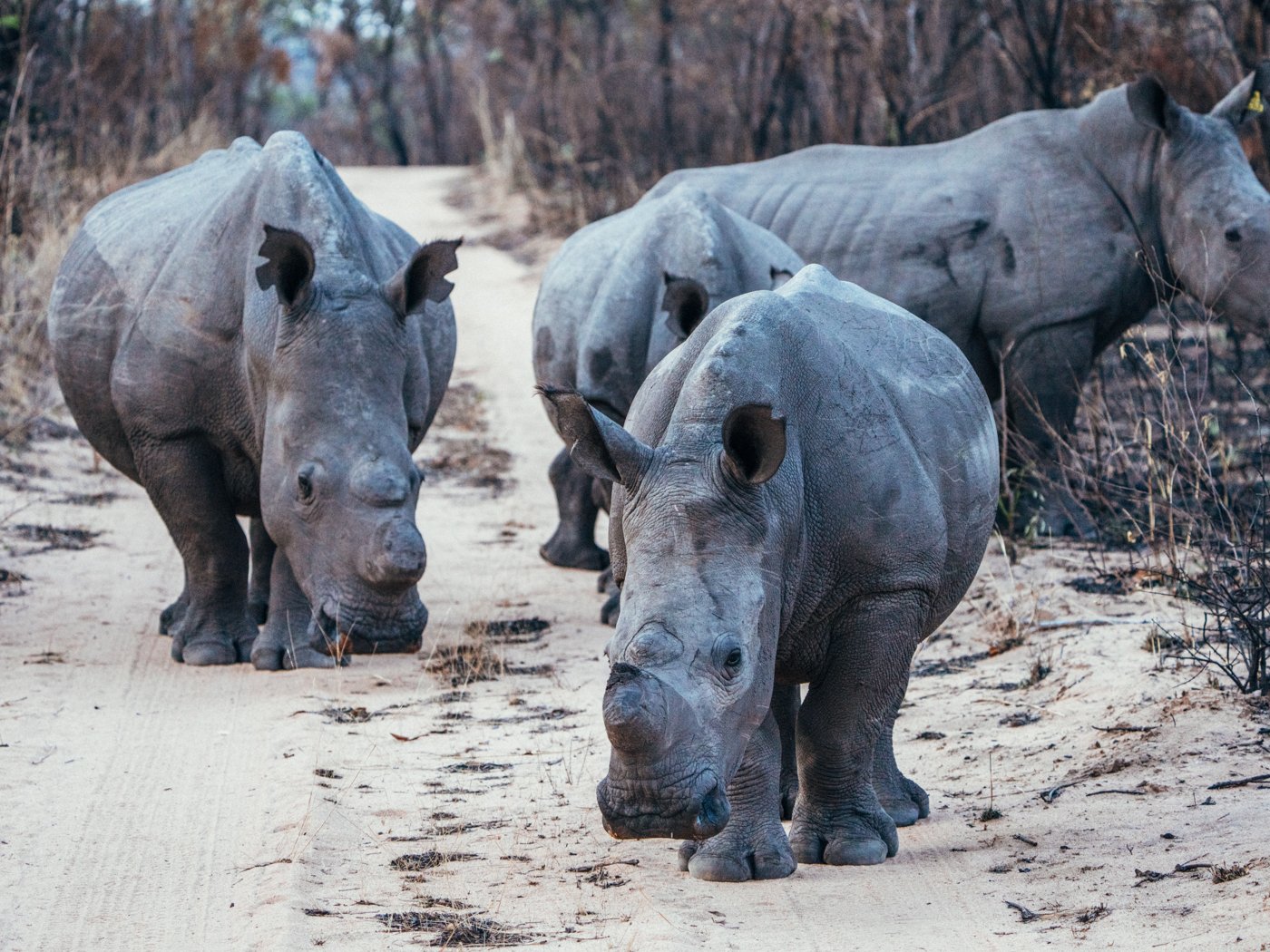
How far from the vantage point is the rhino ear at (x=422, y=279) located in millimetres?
6562

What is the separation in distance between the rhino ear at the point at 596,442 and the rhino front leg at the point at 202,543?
3.07m

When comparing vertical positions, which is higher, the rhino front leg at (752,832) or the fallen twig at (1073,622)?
the rhino front leg at (752,832)

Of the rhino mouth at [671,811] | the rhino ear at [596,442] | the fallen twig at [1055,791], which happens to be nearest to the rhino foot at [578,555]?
the fallen twig at [1055,791]

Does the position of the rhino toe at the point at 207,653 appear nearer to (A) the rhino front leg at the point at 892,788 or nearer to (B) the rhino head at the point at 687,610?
(A) the rhino front leg at the point at 892,788

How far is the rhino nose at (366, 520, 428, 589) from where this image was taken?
609cm

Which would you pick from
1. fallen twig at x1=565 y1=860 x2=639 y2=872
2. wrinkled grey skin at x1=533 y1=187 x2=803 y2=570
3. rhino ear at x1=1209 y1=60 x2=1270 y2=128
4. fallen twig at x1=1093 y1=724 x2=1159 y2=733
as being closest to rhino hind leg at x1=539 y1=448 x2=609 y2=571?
wrinkled grey skin at x1=533 y1=187 x2=803 y2=570

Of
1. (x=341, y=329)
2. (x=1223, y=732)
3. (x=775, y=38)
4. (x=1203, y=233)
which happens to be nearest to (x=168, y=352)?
(x=341, y=329)

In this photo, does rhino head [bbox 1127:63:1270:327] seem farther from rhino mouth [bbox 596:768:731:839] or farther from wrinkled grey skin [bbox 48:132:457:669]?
rhino mouth [bbox 596:768:731:839]

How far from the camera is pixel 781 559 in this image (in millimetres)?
4410

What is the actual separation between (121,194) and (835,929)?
18.3 ft

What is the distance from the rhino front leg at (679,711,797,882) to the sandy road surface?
76mm

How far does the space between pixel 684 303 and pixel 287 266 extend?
4.67 ft

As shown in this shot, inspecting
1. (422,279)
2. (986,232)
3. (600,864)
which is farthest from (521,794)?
(986,232)

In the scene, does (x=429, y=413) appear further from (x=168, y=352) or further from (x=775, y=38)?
(x=775, y=38)
